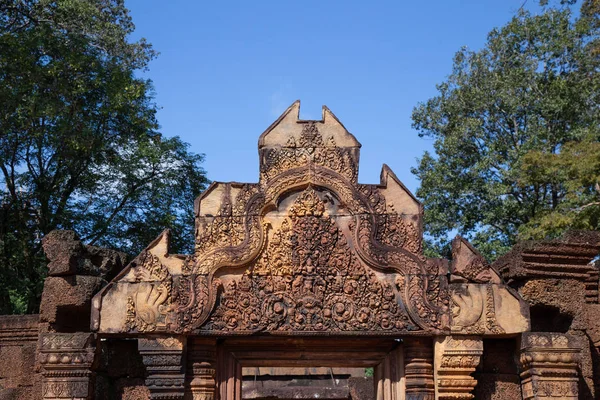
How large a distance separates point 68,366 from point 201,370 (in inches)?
53.9

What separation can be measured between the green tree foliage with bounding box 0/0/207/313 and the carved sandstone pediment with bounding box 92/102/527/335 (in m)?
9.43

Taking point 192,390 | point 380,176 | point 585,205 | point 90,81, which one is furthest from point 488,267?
point 90,81

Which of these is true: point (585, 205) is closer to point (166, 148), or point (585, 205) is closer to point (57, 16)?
point (166, 148)

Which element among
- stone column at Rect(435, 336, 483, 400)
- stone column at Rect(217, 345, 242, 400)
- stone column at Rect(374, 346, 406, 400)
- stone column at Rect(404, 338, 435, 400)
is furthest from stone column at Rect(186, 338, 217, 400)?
stone column at Rect(435, 336, 483, 400)

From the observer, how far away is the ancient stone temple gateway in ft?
25.2

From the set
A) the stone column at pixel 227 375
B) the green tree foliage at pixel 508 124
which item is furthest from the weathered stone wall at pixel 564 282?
the green tree foliage at pixel 508 124

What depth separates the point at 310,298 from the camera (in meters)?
7.73

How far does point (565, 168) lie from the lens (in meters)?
16.0

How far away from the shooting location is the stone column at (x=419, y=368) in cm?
795

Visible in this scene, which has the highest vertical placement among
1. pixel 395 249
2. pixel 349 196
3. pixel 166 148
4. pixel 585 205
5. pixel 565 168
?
pixel 166 148

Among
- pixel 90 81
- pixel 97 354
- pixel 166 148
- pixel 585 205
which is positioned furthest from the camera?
pixel 166 148

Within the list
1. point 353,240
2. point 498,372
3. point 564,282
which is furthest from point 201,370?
point 564,282

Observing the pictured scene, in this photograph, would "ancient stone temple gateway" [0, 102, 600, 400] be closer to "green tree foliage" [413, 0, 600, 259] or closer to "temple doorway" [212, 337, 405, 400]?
"temple doorway" [212, 337, 405, 400]

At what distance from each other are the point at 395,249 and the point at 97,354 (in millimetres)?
3329
